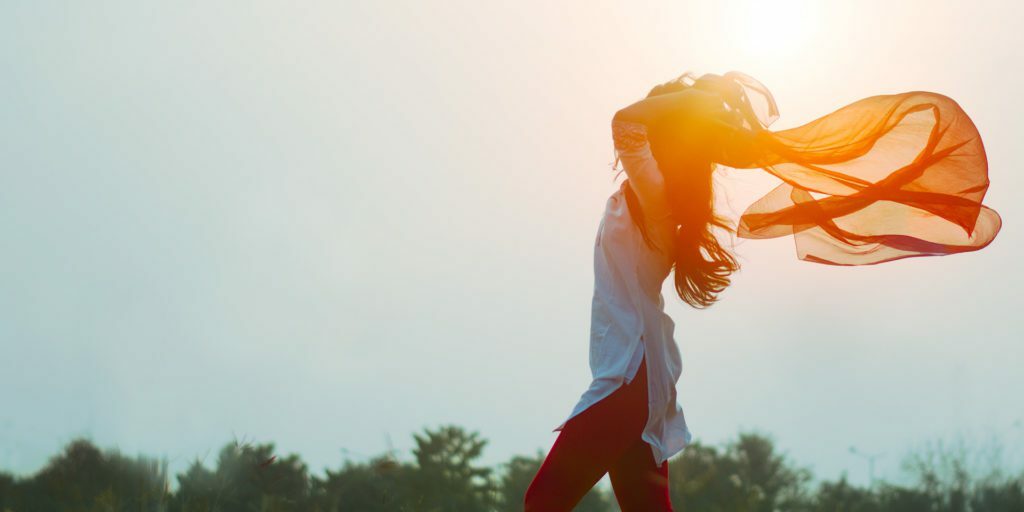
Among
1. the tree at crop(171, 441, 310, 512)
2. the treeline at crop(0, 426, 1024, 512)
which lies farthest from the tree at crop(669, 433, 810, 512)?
the tree at crop(171, 441, 310, 512)

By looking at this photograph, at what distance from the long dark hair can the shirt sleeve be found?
56 mm

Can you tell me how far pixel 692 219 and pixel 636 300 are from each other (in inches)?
13.6

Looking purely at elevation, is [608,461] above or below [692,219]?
below

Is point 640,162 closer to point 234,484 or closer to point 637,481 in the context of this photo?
point 637,481

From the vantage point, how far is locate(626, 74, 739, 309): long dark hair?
11.9 ft

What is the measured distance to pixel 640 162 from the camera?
11.5 feet

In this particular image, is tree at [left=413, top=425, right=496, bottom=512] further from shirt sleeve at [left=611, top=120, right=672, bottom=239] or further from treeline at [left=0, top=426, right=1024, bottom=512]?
shirt sleeve at [left=611, top=120, right=672, bottom=239]

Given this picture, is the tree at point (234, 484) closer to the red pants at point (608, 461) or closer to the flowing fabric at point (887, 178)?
the red pants at point (608, 461)

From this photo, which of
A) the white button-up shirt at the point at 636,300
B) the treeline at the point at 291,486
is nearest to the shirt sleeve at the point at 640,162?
the white button-up shirt at the point at 636,300

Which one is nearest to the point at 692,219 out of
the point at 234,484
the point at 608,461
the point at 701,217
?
the point at 701,217

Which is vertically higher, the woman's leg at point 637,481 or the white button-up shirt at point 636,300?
the white button-up shirt at point 636,300

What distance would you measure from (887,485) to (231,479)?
230 inches

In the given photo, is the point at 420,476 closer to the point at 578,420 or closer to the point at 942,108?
the point at 578,420

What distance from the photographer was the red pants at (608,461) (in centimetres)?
337
